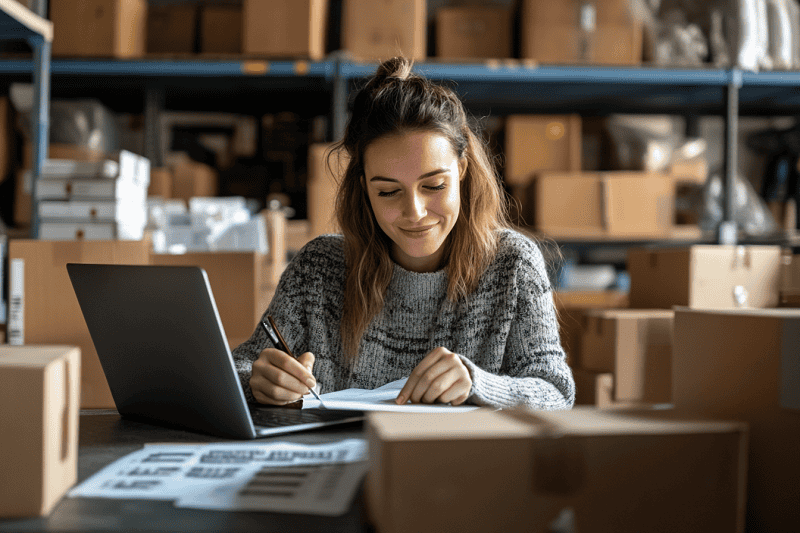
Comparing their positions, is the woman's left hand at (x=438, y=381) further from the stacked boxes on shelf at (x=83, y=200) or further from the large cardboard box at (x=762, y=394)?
the stacked boxes on shelf at (x=83, y=200)

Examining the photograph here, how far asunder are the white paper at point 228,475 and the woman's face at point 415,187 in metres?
0.56

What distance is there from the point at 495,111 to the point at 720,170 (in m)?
1.16

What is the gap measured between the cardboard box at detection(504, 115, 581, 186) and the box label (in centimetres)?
203

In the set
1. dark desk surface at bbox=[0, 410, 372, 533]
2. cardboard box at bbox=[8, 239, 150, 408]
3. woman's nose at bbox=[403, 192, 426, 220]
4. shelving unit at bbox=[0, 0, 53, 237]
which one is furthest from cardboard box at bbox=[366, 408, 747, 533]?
shelving unit at bbox=[0, 0, 53, 237]

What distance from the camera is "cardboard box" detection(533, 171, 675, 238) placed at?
2.90m

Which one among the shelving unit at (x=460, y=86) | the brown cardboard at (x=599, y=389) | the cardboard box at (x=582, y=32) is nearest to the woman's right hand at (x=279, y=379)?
the brown cardboard at (x=599, y=389)

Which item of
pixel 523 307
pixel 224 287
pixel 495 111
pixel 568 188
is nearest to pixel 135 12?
pixel 224 287

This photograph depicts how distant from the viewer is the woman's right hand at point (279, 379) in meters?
0.91

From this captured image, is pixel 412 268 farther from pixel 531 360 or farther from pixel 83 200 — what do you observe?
pixel 83 200

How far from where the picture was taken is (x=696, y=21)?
288cm

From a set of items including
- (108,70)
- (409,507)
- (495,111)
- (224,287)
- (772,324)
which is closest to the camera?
(409,507)

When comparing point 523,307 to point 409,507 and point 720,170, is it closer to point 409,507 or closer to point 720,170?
point 409,507

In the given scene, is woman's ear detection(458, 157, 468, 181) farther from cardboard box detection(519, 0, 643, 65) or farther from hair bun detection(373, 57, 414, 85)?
cardboard box detection(519, 0, 643, 65)

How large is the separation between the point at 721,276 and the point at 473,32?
1.57 meters
